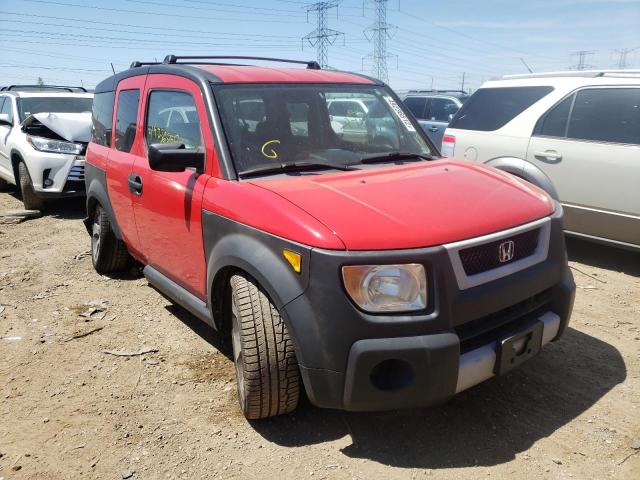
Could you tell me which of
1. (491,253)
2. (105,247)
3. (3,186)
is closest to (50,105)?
(3,186)

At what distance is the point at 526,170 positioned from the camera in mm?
5332

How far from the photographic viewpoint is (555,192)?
507cm

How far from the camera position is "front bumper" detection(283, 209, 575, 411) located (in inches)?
86.1

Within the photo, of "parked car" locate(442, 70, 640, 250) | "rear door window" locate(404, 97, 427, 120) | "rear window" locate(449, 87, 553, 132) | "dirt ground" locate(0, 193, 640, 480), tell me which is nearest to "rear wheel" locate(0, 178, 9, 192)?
"dirt ground" locate(0, 193, 640, 480)

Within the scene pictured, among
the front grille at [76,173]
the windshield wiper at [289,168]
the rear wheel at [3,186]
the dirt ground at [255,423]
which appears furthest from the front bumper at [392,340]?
the rear wheel at [3,186]

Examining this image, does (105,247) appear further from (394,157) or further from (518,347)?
(518,347)

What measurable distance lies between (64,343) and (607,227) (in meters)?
4.70

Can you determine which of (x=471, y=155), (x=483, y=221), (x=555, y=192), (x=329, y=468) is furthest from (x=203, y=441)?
(x=471, y=155)

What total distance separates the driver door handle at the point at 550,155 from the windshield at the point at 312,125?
2.16 meters

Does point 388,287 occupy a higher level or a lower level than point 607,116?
lower

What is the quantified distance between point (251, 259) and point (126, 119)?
2282 mm

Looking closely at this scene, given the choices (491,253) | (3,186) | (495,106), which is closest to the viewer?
(491,253)

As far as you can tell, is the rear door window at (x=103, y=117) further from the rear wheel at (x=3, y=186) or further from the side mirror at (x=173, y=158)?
the rear wheel at (x=3, y=186)

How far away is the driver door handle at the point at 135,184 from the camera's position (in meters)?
3.70
